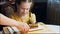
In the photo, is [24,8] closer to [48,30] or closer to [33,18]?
[33,18]

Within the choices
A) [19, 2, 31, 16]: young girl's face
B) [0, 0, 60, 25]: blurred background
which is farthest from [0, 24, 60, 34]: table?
[19, 2, 31, 16]: young girl's face

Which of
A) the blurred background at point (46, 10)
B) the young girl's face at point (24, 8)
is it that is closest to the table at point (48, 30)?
the blurred background at point (46, 10)

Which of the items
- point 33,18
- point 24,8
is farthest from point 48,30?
point 24,8

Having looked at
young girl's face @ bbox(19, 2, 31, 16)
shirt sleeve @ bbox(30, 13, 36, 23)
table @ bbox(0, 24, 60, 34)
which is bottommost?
table @ bbox(0, 24, 60, 34)

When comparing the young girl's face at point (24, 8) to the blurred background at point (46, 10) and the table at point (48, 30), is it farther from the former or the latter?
the table at point (48, 30)

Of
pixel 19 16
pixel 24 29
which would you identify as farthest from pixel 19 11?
pixel 24 29

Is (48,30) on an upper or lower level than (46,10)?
lower

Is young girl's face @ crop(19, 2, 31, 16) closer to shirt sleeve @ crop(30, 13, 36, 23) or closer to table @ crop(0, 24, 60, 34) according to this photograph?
shirt sleeve @ crop(30, 13, 36, 23)

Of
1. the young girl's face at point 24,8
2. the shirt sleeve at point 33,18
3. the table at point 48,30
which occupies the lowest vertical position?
the table at point 48,30

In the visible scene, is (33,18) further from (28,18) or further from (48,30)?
(48,30)

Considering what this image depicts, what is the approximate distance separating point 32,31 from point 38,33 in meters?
→ 0.05

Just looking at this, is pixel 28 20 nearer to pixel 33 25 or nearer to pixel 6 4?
pixel 33 25

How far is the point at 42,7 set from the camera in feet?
2.78

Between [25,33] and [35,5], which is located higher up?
[35,5]
